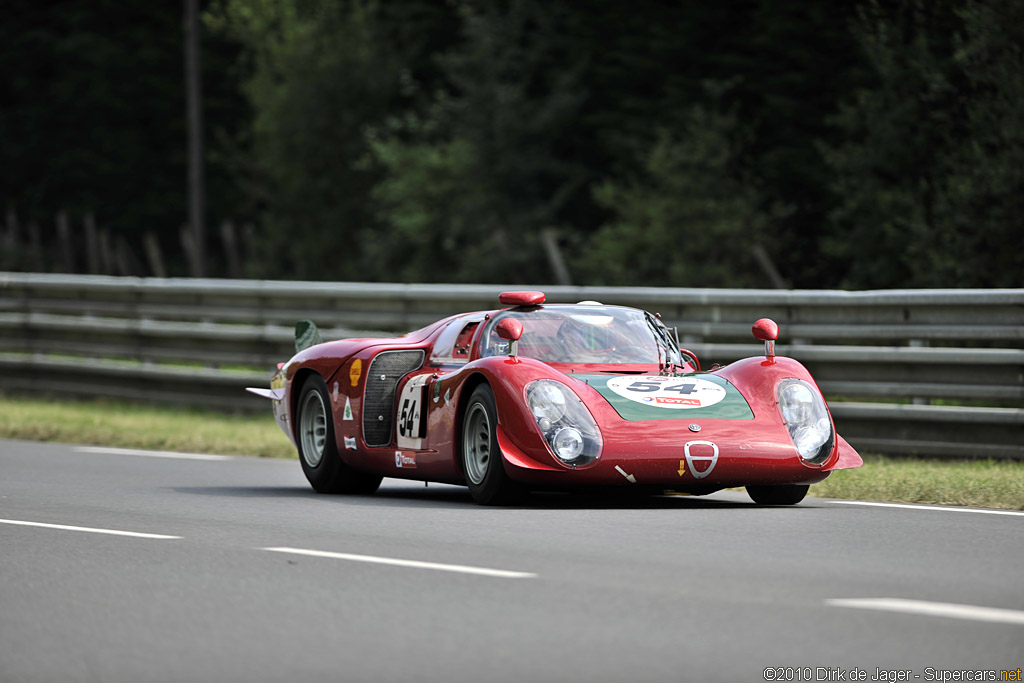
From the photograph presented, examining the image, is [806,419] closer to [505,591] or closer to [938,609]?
[505,591]

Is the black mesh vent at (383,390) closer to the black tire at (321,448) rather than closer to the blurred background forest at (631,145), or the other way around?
the black tire at (321,448)

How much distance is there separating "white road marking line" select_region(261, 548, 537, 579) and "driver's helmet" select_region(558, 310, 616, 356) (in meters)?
3.07

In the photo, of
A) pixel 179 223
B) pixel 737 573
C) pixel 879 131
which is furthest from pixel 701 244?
pixel 179 223

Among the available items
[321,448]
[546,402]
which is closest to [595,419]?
[546,402]

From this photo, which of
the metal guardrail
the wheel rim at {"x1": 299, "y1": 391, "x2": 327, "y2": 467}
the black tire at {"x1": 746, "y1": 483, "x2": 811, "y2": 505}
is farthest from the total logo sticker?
the metal guardrail

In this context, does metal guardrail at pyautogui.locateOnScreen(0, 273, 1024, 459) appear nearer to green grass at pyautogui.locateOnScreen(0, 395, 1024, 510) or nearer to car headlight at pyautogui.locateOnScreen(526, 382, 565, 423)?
green grass at pyautogui.locateOnScreen(0, 395, 1024, 510)

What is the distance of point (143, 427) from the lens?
16.5 m

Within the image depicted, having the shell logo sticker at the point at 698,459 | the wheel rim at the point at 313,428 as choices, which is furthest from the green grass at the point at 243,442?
the wheel rim at the point at 313,428

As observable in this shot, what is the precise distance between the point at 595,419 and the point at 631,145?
2378 cm

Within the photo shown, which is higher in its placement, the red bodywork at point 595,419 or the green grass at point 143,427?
the red bodywork at point 595,419

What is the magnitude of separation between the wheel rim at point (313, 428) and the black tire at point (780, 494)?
2956mm

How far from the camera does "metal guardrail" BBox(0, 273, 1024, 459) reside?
12.9 metres

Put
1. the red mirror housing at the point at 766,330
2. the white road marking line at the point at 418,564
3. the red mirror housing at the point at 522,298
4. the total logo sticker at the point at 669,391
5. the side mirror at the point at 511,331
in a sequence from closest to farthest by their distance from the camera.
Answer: the white road marking line at the point at 418,564 → the total logo sticker at the point at 669,391 → the side mirror at the point at 511,331 → the red mirror housing at the point at 766,330 → the red mirror housing at the point at 522,298

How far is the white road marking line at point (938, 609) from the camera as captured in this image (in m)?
5.76
